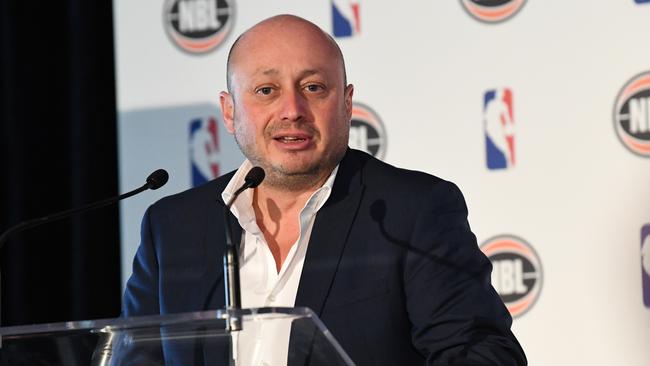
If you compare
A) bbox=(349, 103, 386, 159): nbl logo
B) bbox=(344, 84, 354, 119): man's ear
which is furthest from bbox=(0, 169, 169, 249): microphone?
bbox=(349, 103, 386, 159): nbl logo

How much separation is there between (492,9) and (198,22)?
1.06m

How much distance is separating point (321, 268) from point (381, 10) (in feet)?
3.92

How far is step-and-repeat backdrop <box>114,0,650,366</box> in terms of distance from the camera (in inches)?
137

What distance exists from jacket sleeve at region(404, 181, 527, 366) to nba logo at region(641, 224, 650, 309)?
81 centimetres

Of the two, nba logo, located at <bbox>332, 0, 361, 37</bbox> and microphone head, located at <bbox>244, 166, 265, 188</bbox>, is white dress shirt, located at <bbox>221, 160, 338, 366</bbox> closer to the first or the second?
microphone head, located at <bbox>244, 166, 265, 188</bbox>

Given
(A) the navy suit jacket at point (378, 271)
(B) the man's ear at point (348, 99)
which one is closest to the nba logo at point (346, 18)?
(B) the man's ear at point (348, 99)

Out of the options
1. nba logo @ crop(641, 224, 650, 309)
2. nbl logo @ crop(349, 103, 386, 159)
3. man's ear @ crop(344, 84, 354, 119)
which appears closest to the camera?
man's ear @ crop(344, 84, 354, 119)

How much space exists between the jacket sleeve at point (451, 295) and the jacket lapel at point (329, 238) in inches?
7.8

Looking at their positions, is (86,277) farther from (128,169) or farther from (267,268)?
(267,268)

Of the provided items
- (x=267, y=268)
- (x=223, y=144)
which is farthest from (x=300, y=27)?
(x=223, y=144)

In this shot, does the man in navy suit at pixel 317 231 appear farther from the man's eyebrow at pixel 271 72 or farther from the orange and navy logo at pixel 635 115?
the orange and navy logo at pixel 635 115

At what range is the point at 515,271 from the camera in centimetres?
358

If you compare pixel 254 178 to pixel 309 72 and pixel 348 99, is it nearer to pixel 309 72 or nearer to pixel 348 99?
pixel 309 72

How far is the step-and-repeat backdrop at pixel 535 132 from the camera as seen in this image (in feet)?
11.4
